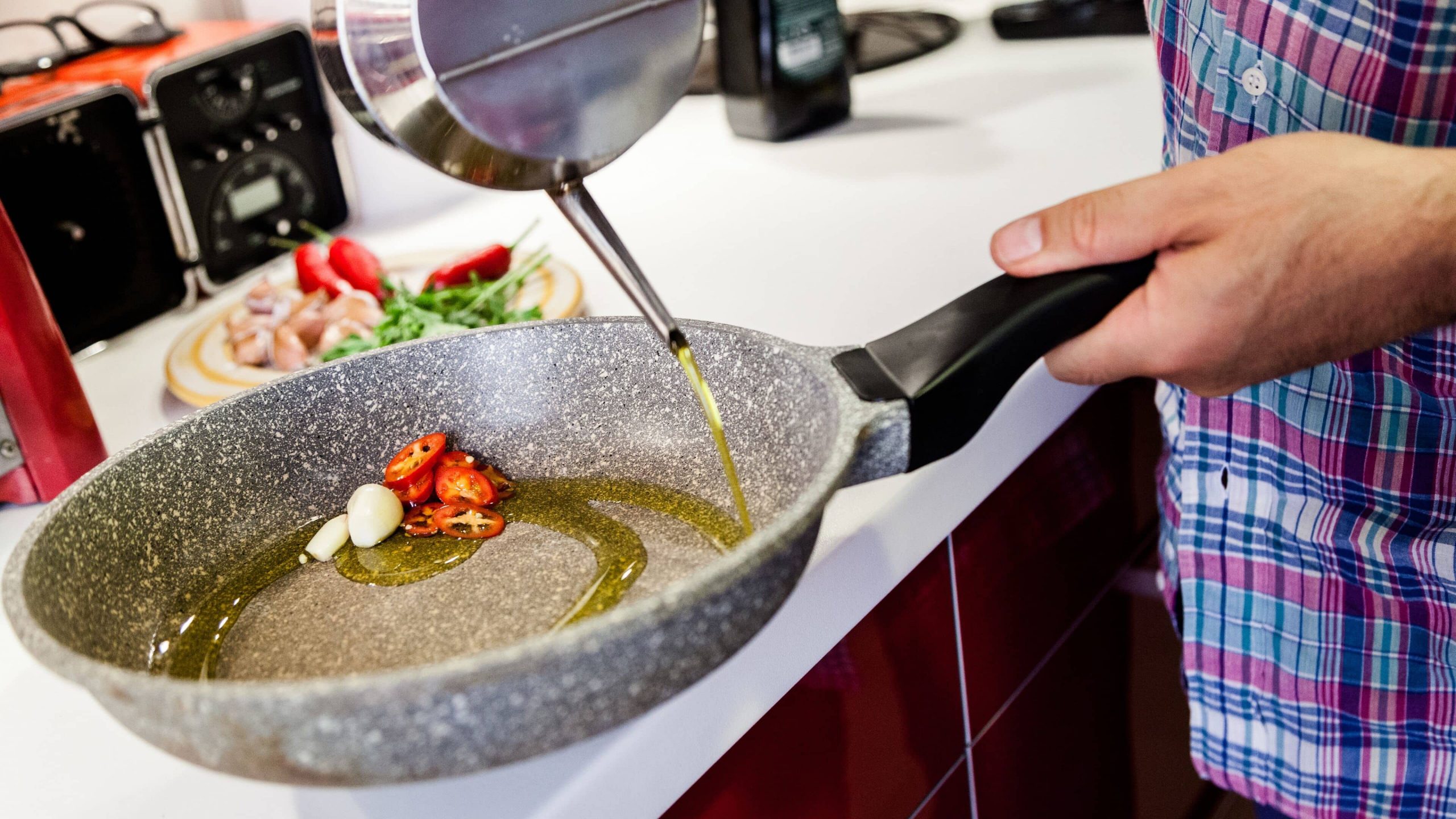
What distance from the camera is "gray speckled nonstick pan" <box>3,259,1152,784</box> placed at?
0.36 m

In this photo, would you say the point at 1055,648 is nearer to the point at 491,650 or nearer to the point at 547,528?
the point at 547,528

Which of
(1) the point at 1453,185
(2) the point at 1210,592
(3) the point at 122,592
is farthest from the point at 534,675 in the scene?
(2) the point at 1210,592

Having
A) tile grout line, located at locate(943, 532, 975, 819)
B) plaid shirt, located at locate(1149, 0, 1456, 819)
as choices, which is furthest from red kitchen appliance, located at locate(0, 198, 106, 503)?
plaid shirt, located at locate(1149, 0, 1456, 819)

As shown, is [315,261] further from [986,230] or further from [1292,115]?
[1292,115]

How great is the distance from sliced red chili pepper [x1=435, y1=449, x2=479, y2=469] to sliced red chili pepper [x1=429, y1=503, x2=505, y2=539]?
0.08 feet

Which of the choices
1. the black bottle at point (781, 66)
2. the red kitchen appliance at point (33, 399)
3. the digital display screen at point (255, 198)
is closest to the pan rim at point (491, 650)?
the red kitchen appliance at point (33, 399)

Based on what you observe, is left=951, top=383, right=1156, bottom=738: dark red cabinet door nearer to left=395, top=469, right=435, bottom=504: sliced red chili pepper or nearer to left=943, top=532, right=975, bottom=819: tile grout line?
left=943, top=532, right=975, bottom=819: tile grout line

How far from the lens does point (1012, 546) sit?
818mm

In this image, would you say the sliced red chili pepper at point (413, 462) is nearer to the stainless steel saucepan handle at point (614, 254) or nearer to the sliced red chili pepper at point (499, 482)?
the sliced red chili pepper at point (499, 482)

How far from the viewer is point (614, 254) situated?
0.52 meters

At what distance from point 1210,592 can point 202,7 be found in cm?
115

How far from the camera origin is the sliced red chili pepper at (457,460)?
0.61 m

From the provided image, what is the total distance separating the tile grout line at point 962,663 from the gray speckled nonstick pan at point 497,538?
0.21 metres

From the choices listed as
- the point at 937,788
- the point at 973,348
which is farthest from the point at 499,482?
the point at 937,788
